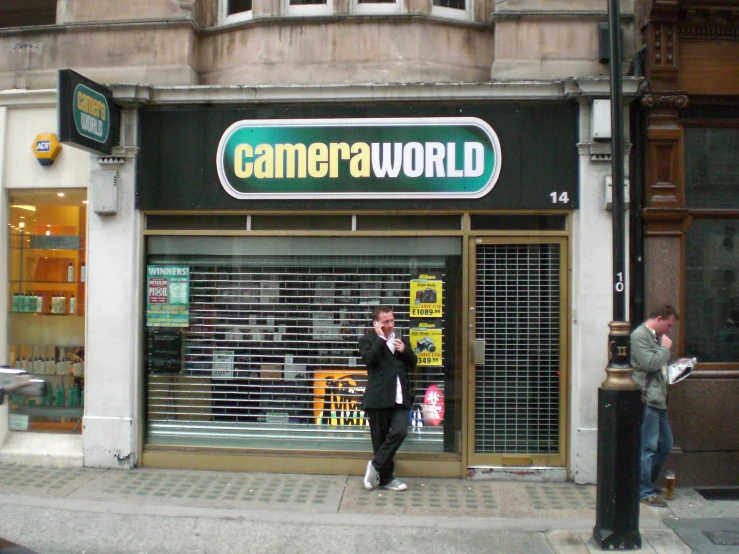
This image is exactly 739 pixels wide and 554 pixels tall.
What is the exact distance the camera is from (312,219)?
7.79m

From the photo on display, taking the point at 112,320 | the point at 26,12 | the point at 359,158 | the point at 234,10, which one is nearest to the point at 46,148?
the point at 112,320

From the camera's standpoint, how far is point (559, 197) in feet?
24.4

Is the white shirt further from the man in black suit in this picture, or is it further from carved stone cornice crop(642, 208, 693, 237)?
carved stone cornice crop(642, 208, 693, 237)

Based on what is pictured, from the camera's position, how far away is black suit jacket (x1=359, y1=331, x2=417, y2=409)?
6.93 meters

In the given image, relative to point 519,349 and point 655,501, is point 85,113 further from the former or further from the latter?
point 655,501

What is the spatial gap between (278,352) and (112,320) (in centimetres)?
193

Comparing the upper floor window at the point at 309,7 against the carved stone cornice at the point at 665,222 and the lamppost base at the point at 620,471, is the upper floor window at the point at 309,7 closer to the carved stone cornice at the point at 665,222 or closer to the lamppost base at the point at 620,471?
the carved stone cornice at the point at 665,222

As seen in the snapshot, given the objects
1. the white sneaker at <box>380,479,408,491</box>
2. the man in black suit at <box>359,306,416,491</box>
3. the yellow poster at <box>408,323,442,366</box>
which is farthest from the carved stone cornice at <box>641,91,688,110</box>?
the white sneaker at <box>380,479,408,491</box>

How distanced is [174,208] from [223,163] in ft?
2.52

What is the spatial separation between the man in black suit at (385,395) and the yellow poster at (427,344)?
→ 0.56m

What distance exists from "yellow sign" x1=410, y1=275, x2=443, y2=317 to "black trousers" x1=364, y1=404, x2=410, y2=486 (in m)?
1.21

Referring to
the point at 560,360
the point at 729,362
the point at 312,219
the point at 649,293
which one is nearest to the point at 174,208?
the point at 312,219

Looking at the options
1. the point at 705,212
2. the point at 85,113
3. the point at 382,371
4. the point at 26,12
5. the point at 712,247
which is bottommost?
the point at 382,371

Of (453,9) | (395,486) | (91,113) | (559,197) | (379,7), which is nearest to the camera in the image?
(395,486)
